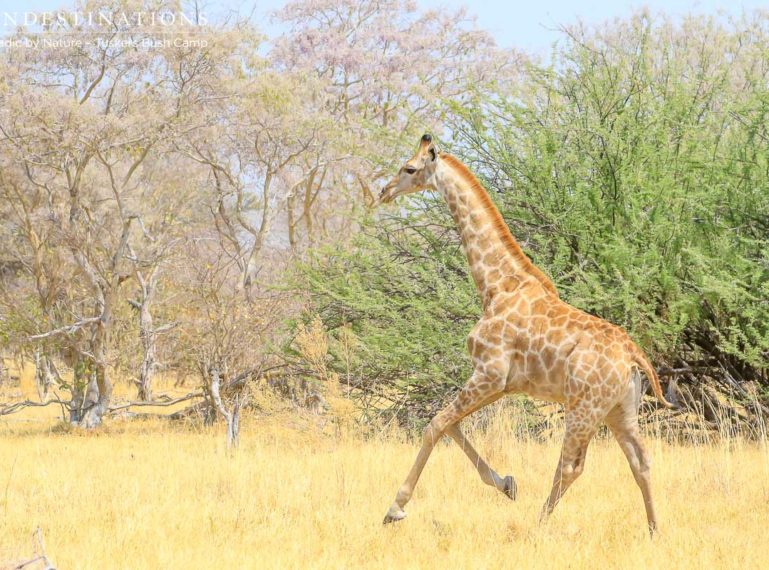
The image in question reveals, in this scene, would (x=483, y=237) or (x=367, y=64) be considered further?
(x=367, y=64)

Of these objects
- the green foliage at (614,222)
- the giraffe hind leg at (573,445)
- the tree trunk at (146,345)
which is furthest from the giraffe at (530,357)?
the tree trunk at (146,345)

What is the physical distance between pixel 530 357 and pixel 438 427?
685mm

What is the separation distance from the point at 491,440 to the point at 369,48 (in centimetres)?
1901

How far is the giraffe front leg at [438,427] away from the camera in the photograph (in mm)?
5641

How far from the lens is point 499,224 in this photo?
20.1 ft

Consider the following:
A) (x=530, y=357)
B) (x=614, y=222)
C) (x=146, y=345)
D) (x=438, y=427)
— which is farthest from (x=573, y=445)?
(x=146, y=345)

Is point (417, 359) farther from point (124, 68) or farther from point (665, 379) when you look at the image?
point (124, 68)

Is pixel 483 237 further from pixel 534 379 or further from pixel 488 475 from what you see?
pixel 488 475

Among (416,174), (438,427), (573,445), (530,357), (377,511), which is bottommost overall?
(377,511)

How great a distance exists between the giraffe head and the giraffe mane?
11 cm

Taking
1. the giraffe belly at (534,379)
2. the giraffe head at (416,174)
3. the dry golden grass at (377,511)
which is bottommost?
the dry golden grass at (377,511)

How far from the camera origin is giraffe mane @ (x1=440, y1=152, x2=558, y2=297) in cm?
599

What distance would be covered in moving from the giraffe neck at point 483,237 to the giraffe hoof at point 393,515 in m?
1.39

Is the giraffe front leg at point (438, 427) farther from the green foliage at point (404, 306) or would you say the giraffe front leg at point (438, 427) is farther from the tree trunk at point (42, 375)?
the tree trunk at point (42, 375)
